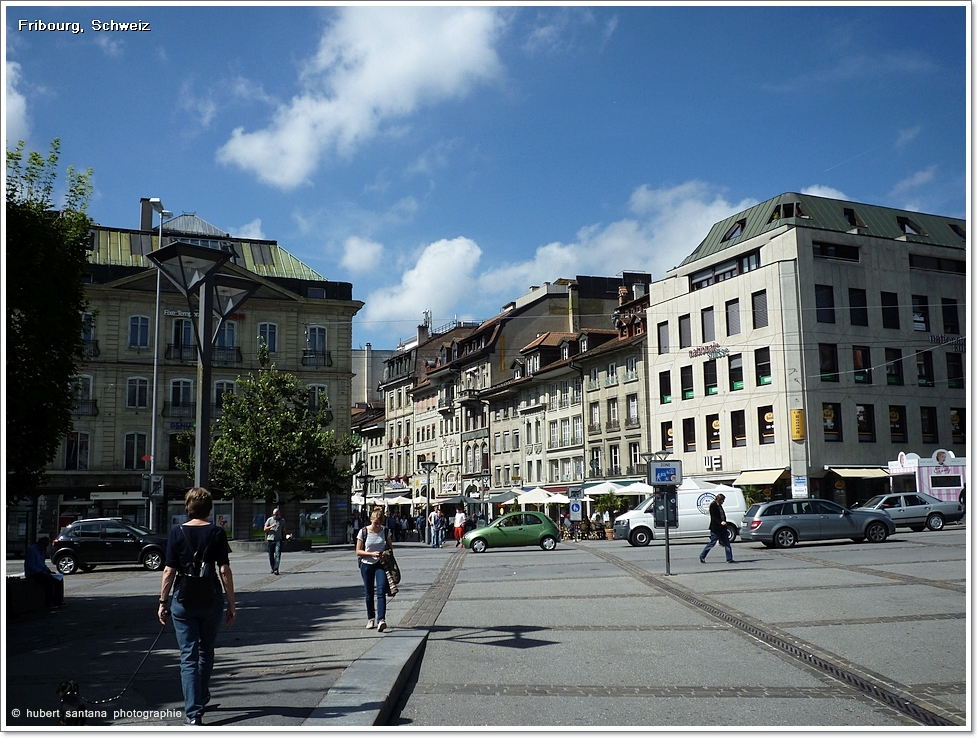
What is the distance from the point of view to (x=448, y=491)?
8438cm

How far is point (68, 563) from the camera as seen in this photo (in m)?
27.8

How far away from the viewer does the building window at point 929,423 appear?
167 ft

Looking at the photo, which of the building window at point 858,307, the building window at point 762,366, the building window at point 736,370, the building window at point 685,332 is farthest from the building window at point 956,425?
the building window at point 685,332

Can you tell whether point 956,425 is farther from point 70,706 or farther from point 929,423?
point 70,706

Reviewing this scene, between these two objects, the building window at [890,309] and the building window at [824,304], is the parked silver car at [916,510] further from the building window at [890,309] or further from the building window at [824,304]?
the building window at [890,309]

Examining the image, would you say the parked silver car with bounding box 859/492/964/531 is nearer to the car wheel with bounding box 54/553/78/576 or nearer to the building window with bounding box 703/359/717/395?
the building window with bounding box 703/359/717/395

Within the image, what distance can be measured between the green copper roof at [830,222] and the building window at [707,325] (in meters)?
3.88

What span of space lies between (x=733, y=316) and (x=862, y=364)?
735cm

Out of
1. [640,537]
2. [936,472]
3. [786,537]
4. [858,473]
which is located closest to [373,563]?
[786,537]

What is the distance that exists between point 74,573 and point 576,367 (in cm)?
4188

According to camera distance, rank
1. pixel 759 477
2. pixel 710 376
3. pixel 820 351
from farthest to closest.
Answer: pixel 710 376
pixel 820 351
pixel 759 477

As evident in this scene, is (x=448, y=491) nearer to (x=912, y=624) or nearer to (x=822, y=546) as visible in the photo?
(x=822, y=546)

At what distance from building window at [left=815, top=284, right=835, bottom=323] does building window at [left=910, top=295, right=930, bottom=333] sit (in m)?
5.38

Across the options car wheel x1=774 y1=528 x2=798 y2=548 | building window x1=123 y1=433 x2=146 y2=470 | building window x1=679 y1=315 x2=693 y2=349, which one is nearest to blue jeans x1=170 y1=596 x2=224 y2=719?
car wheel x1=774 y1=528 x2=798 y2=548
